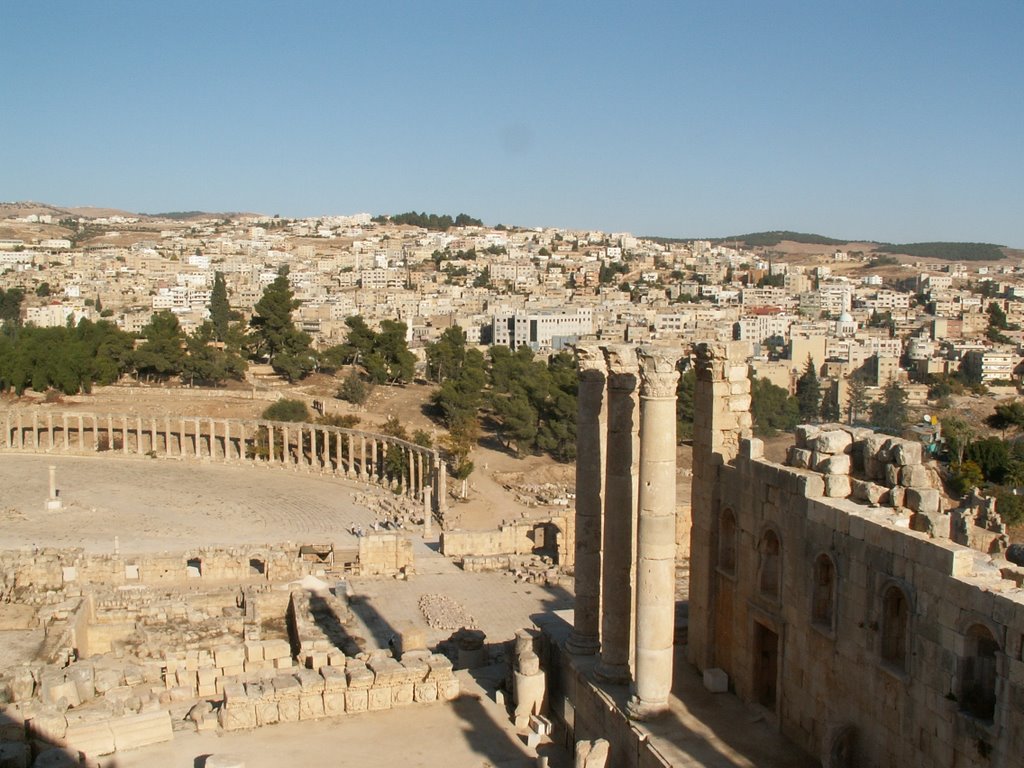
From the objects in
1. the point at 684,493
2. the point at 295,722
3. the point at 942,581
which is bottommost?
the point at 684,493

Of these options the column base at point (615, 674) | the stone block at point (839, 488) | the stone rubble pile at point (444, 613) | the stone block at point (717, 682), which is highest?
the stone block at point (839, 488)

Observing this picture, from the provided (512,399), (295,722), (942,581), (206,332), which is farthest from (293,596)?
(206,332)

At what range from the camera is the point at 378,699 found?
15.2 metres

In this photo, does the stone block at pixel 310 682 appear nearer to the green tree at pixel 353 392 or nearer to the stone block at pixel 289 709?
the stone block at pixel 289 709

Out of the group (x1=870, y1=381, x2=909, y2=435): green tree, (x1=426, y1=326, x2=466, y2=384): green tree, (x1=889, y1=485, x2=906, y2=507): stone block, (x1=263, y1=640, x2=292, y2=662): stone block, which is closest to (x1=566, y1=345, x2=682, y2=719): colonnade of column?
(x1=889, y1=485, x2=906, y2=507): stone block

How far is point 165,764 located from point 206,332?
53.7 meters

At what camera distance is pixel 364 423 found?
52500mm

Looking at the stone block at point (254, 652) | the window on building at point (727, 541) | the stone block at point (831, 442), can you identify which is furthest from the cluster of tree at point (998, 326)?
the stone block at point (831, 442)

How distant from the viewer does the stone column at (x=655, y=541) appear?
12117mm

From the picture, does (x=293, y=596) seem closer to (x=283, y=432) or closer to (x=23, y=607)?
(x=23, y=607)

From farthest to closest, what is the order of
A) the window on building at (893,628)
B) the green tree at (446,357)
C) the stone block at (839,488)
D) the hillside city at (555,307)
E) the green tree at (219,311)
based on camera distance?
1. the green tree at (219,311)
2. the hillside city at (555,307)
3. the green tree at (446,357)
4. the stone block at (839,488)
5. the window on building at (893,628)

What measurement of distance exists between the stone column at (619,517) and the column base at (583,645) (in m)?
0.85

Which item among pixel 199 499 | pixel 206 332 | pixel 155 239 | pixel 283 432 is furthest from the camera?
pixel 155 239

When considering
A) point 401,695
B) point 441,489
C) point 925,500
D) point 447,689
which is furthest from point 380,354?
Answer: point 925,500
